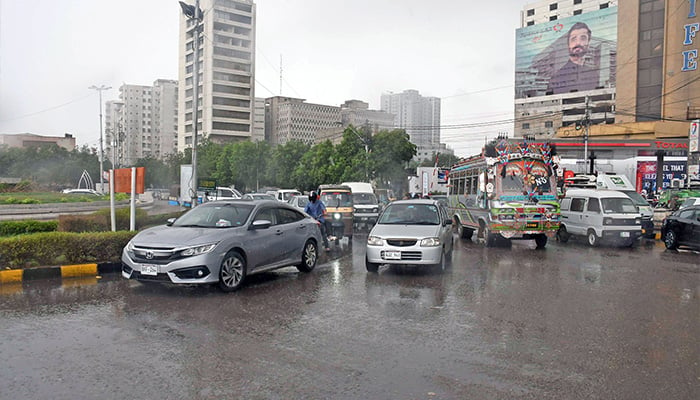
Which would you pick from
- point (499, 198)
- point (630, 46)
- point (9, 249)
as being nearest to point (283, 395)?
point (9, 249)

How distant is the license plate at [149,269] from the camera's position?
28.4ft

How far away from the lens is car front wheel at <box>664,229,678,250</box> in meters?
17.1

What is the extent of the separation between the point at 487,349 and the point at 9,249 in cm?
914

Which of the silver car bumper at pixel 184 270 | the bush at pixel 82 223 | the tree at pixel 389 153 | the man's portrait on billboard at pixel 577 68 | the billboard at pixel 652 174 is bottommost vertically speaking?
→ the silver car bumper at pixel 184 270

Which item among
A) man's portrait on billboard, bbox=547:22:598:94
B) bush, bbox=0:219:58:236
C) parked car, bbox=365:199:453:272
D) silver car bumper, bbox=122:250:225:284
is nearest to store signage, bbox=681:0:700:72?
man's portrait on billboard, bbox=547:22:598:94

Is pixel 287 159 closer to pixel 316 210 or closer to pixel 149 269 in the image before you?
pixel 316 210

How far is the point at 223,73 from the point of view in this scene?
102 metres

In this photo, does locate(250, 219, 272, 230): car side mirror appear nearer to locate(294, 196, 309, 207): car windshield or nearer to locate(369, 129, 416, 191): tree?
locate(294, 196, 309, 207): car windshield

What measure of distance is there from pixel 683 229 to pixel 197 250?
14835 mm

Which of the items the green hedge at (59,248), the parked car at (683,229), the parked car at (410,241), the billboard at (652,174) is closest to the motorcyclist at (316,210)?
the parked car at (410,241)

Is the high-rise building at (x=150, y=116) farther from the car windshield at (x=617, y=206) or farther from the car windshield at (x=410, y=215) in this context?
the car windshield at (x=410, y=215)

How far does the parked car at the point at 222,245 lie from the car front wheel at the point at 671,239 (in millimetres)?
12263

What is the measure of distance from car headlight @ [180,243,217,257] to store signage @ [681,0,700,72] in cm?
6326

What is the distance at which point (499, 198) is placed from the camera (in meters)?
16.5
